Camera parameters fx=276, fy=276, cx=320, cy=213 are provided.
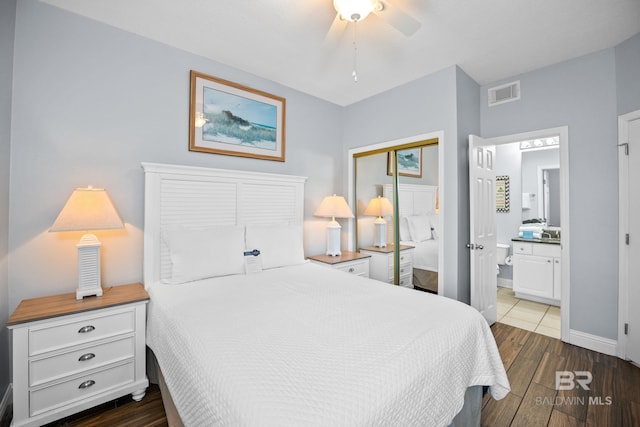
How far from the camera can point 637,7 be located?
6.55ft

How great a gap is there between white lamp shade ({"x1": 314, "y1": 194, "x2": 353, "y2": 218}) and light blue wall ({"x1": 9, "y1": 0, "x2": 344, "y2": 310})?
4.30ft

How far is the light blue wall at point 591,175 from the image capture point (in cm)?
248

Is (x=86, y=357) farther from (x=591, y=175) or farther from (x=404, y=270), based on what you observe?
(x=591, y=175)

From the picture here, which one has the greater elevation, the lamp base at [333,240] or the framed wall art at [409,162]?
the framed wall art at [409,162]

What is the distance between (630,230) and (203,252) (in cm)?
364

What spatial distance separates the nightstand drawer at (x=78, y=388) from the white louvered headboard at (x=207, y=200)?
66 cm

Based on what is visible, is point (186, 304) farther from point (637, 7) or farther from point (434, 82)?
point (637, 7)

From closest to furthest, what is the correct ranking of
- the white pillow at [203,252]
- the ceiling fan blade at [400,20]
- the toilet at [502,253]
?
the ceiling fan blade at [400,20] → the white pillow at [203,252] → the toilet at [502,253]

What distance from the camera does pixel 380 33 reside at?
2.27m

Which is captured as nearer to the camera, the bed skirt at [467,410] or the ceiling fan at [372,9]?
the bed skirt at [467,410]

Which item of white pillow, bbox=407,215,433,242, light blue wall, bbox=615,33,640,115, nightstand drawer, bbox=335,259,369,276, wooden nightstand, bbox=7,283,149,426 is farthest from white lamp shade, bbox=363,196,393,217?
wooden nightstand, bbox=7,283,149,426

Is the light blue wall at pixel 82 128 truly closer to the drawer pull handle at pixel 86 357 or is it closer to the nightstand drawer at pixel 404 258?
the drawer pull handle at pixel 86 357

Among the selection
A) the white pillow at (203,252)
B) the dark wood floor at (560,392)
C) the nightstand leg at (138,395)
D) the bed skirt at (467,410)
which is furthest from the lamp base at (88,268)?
the dark wood floor at (560,392)

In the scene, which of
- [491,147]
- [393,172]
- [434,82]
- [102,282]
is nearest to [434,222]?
[393,172]
